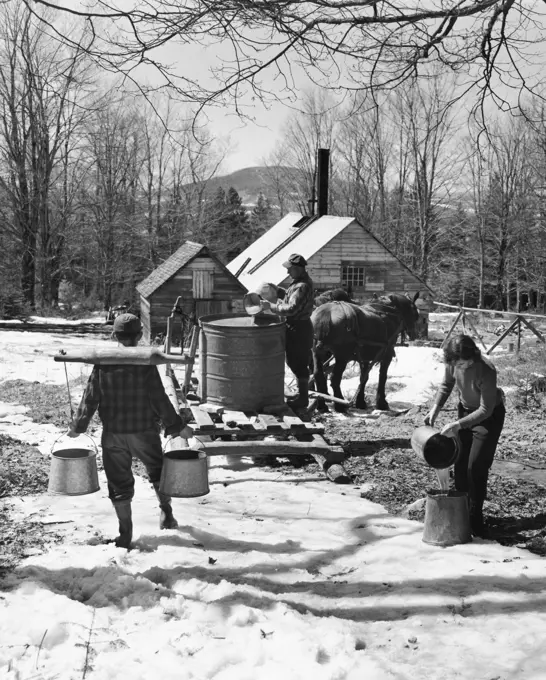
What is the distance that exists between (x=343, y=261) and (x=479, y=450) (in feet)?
84.7

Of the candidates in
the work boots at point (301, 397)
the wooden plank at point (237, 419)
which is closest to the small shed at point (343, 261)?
the work boots at point (301, 397)

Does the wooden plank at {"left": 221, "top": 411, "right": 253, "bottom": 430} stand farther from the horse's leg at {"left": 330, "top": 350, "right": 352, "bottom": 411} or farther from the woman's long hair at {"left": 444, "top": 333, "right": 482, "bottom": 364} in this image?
the horse's leg at {"left": 330, "top": 350, "right": 352, "bottom": 411}

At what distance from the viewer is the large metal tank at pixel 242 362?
8.05 meters

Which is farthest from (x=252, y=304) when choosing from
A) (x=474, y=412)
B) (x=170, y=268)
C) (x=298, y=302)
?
(x=170, y=268)

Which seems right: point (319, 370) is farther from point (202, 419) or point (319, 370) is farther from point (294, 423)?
point (202, 419)

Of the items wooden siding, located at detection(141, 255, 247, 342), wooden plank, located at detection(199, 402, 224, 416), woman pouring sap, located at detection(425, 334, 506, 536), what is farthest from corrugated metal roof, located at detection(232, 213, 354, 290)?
woman pouring sap, located at detection(425, 334, 506, 536)

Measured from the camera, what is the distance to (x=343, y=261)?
31.1m

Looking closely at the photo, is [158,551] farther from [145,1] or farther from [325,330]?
[325,330]

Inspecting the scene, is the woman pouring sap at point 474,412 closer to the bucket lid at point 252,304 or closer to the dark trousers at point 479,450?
the dark trousers at point 479,450

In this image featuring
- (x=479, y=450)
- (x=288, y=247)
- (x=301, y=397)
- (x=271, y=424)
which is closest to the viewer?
(x=479, y=450)

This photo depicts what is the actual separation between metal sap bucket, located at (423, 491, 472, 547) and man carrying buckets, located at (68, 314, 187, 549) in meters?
2.03

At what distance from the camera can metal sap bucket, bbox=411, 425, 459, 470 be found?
222 inches

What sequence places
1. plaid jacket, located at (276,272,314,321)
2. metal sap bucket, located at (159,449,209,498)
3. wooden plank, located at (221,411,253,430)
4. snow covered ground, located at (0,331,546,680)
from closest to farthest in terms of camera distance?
snow covered ground, located at (0,331,546,680) → metal sap bucket, located at (159,449,209,498) → wooden plank, located at (221,411,253,430) → plaid jacket, located at (276,272,314,321)

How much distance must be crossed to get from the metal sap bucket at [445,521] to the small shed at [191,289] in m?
20.3
